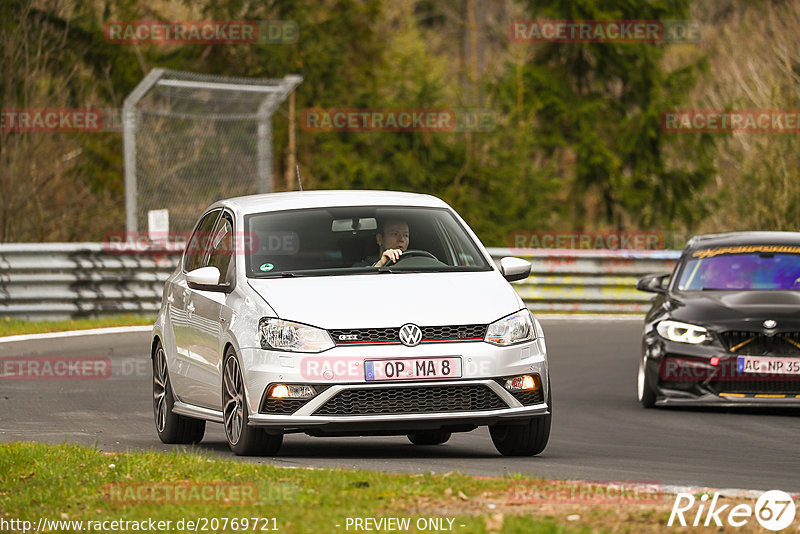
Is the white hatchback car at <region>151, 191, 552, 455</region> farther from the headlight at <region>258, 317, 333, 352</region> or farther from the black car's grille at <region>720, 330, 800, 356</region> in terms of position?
the black car's grille at <region>720, 330, 800, 356</region>

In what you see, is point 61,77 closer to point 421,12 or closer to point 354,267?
point 354,267

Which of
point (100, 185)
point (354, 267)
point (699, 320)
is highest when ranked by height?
point (354, 267)

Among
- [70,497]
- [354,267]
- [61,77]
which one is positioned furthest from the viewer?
[61,77]

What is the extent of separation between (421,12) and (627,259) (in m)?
33.2

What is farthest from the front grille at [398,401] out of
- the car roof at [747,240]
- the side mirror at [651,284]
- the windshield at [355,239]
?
the car roof at [747,240]

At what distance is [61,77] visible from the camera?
27234mm

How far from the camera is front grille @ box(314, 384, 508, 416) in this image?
9227mm

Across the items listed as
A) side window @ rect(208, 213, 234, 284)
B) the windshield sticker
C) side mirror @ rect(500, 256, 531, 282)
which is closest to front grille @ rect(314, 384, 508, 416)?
side mirror @ rect(500, 256, 531, 282)

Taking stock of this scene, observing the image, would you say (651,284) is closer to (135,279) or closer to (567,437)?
(567,437)

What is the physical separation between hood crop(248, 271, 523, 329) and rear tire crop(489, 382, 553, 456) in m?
0.74

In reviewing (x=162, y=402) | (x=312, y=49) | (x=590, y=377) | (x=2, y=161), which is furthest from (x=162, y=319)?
(x=312, y=49)

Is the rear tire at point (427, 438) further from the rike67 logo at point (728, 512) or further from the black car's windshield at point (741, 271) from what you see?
the black car's windshield at point (741, 271)

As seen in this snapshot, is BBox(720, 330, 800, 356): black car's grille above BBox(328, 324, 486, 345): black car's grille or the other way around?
the other way around

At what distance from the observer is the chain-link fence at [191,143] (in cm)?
2341
